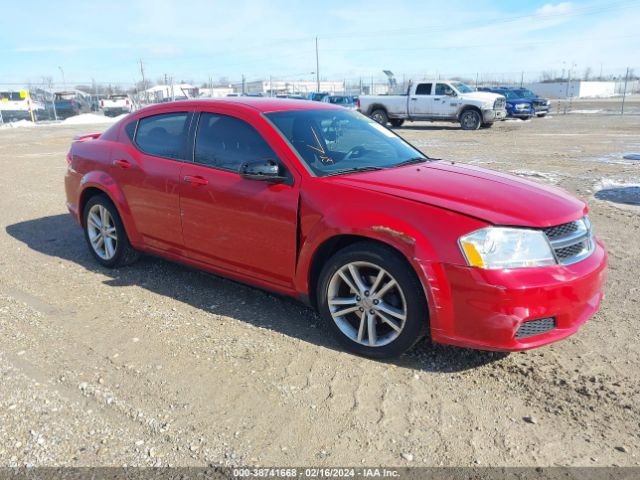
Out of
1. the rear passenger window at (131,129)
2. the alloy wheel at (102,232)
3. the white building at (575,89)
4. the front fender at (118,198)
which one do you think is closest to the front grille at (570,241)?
the front fender at (118,198)

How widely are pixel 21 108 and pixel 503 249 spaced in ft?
132

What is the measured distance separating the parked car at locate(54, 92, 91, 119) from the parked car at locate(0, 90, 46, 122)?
1.14m

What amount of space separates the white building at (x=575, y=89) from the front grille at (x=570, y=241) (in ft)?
234

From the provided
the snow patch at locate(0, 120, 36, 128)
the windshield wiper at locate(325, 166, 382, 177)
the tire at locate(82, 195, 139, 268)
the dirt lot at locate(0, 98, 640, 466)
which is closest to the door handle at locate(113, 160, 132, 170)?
the tire at locate(82, 195, 139, 268)

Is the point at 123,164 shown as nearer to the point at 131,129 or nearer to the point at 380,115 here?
the point at 131,129

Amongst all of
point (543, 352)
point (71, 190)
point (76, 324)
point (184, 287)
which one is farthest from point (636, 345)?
point (71, 190)

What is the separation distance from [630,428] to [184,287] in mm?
3556

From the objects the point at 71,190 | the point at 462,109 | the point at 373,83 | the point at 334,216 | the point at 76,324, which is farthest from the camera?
the point at 373,83

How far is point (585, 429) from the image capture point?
279 cm

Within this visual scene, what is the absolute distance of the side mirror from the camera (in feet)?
12.3

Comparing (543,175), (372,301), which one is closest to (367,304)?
(372,301)

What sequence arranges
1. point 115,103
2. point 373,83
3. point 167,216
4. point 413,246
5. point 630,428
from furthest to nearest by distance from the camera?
point 373,83 → point 115,103 → point 167,216 → point 413,246 → point 630,428

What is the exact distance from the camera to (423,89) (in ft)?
78.1

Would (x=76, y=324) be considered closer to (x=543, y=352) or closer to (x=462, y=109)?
(x=543, y=352)
